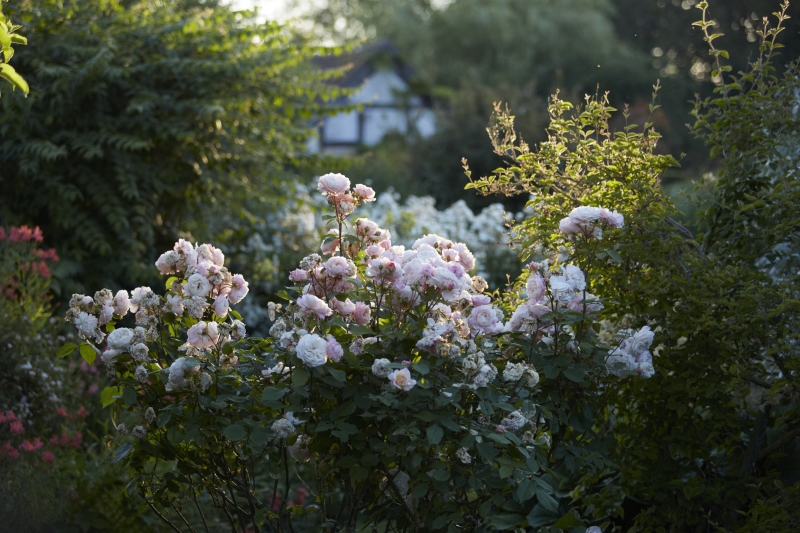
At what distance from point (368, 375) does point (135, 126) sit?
167 inches

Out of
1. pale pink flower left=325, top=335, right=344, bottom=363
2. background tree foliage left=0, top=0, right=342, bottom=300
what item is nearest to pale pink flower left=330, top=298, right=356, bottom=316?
pale pink flower left=325, top=335, right=344, bottom=363

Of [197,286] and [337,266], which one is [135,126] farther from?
[337,266]

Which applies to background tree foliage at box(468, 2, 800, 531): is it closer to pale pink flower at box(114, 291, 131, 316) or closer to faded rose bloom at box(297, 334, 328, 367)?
faded rose bloom at box(297, 334, 328, 367)

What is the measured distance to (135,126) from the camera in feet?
19.1

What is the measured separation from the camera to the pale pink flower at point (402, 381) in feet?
6.63

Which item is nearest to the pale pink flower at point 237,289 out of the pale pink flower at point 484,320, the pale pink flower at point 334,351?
the pale pink flower at point 334,351

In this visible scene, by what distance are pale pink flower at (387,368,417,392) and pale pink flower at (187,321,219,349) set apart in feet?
1.79

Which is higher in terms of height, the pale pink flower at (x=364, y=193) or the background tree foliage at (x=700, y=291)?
the pale pink flower at (x=364, y=193)

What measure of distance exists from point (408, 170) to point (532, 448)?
38.2 feet

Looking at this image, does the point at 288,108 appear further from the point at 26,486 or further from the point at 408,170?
the point at 408,170

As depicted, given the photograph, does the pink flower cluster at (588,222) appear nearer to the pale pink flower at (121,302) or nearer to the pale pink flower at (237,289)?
the pale pink flower at (237,289)

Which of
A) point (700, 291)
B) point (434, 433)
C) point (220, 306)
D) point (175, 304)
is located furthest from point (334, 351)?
point (700, 291)

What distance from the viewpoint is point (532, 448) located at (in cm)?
220

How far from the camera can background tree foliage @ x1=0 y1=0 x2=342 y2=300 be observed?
17.9ft
